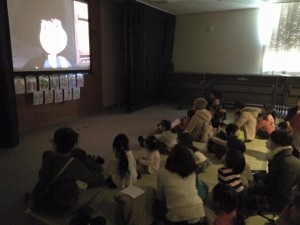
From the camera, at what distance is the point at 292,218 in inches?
52.2

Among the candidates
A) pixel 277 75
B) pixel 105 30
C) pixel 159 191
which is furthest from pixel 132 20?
pixel 159 191

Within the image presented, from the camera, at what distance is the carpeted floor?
1.94 meters

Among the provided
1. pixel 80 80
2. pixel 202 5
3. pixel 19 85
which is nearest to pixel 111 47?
pixel 80 80

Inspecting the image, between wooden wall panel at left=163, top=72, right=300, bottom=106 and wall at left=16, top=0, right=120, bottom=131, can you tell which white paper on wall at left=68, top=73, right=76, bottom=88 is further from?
wooden wall panel at left=163, top=72, right=300, bottom=106

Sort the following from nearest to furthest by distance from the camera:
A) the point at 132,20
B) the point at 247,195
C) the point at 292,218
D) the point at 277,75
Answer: the point at 292,218
the point at 247,195
the point at 132,20
the point at 277,75

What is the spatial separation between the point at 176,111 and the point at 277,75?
2.34m

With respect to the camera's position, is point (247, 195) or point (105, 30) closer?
point (247, 195)

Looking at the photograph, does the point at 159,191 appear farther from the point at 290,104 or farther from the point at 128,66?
the point at 290,104

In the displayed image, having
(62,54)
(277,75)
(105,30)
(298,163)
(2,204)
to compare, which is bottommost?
(2,204)

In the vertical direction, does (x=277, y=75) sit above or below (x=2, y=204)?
above

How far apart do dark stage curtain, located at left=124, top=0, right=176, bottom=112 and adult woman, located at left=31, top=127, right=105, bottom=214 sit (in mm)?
3659

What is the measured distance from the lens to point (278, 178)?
5.77 ft

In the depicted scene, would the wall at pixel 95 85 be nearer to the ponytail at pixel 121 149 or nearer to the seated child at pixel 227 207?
the ponytail at pixel 121 149

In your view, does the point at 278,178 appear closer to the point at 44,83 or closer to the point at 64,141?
the point at 64,141
